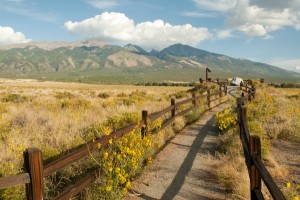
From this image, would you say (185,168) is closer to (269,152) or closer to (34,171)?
(269,152)

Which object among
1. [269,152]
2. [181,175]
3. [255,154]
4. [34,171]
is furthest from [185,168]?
[34,171]

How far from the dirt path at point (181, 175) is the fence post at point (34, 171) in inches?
96.8

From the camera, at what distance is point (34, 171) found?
3.86 m

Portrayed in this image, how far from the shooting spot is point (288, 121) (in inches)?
477

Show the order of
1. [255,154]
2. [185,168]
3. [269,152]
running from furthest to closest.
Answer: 1. [269,152]
2. [185,168]
3. [255,154]

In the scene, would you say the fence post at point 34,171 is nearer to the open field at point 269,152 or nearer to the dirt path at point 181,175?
the dirt path at point 181,175

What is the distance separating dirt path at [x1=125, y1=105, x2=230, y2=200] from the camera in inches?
245

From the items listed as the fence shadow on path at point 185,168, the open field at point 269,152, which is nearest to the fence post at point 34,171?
the fence shadow on path at point 185,168

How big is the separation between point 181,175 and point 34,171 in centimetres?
413

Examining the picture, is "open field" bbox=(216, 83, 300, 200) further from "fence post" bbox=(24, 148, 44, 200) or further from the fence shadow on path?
"fence post" bbox=(24, 148, 44, 200)

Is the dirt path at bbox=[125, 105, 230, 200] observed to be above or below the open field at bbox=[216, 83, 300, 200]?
below

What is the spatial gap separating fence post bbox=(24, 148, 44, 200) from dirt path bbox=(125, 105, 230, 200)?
2458mm

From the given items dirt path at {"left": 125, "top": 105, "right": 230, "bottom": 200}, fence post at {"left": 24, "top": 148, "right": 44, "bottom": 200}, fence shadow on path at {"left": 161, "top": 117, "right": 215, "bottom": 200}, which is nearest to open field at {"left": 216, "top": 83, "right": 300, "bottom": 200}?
dirt path at {"left": 125, "top": 105, "right": 230, "bottom": 200}

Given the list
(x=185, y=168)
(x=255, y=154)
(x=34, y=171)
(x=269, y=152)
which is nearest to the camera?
(x=34, y=171)
